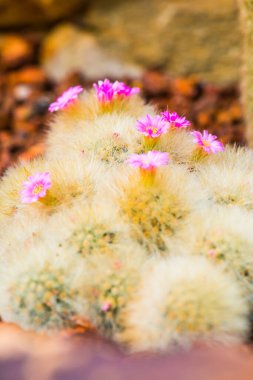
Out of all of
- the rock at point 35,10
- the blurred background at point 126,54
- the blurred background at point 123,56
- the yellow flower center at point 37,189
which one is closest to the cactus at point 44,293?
the yellow flower center at point 37,189

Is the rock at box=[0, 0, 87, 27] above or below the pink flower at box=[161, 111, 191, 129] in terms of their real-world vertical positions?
above

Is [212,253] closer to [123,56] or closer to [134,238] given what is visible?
[134,238]

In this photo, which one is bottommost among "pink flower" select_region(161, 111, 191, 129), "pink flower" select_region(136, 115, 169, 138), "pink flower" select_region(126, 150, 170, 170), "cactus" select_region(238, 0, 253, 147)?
"pink flower" select_region(126, 150, 170, 170)

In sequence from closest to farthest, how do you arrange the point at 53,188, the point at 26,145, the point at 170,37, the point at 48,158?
the point at 53,188 < the point at 48,158 < the point at 26,145 < the point at 170,37

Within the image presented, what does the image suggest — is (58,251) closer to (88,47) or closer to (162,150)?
(162,150)

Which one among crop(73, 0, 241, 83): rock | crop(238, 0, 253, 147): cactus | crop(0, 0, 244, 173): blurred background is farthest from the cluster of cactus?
crop(73, 0, 241, 83): rock

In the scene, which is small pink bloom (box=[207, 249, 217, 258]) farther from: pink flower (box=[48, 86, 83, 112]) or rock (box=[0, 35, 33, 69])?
rock (box=[0, 35, 33, 69])

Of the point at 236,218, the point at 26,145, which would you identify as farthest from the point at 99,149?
the point at 26,145
